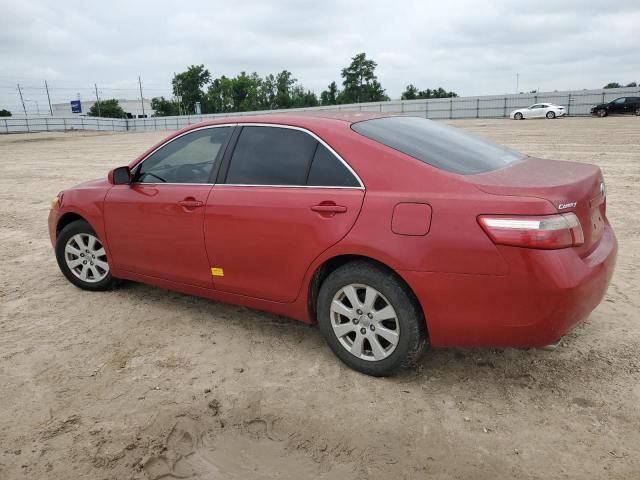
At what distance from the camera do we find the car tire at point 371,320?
9.80ft

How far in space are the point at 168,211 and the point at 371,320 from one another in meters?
1.87

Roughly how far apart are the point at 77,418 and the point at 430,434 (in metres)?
1.96

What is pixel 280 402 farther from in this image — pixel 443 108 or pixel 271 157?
pixel 443 108

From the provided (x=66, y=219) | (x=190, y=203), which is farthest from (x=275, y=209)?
(x=66, y=219)

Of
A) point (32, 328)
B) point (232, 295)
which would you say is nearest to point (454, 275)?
point (232, 295)

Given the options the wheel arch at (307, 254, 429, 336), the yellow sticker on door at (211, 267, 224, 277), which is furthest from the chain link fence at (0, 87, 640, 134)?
the wheel arch at (307, 254, 429, 336)

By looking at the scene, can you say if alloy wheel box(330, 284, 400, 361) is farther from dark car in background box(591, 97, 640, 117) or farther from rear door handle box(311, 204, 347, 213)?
dark car in background box(591, 97, 640, 117)

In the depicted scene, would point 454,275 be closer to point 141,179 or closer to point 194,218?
point 194,218

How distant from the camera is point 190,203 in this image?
387cm

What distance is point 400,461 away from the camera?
251 centimetres

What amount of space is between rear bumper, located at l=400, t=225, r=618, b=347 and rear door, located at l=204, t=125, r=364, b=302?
2.09 ft

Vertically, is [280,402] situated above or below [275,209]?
below

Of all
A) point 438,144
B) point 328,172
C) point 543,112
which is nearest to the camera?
point 328,172

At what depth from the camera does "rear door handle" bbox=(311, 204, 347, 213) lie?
10.3 feet
